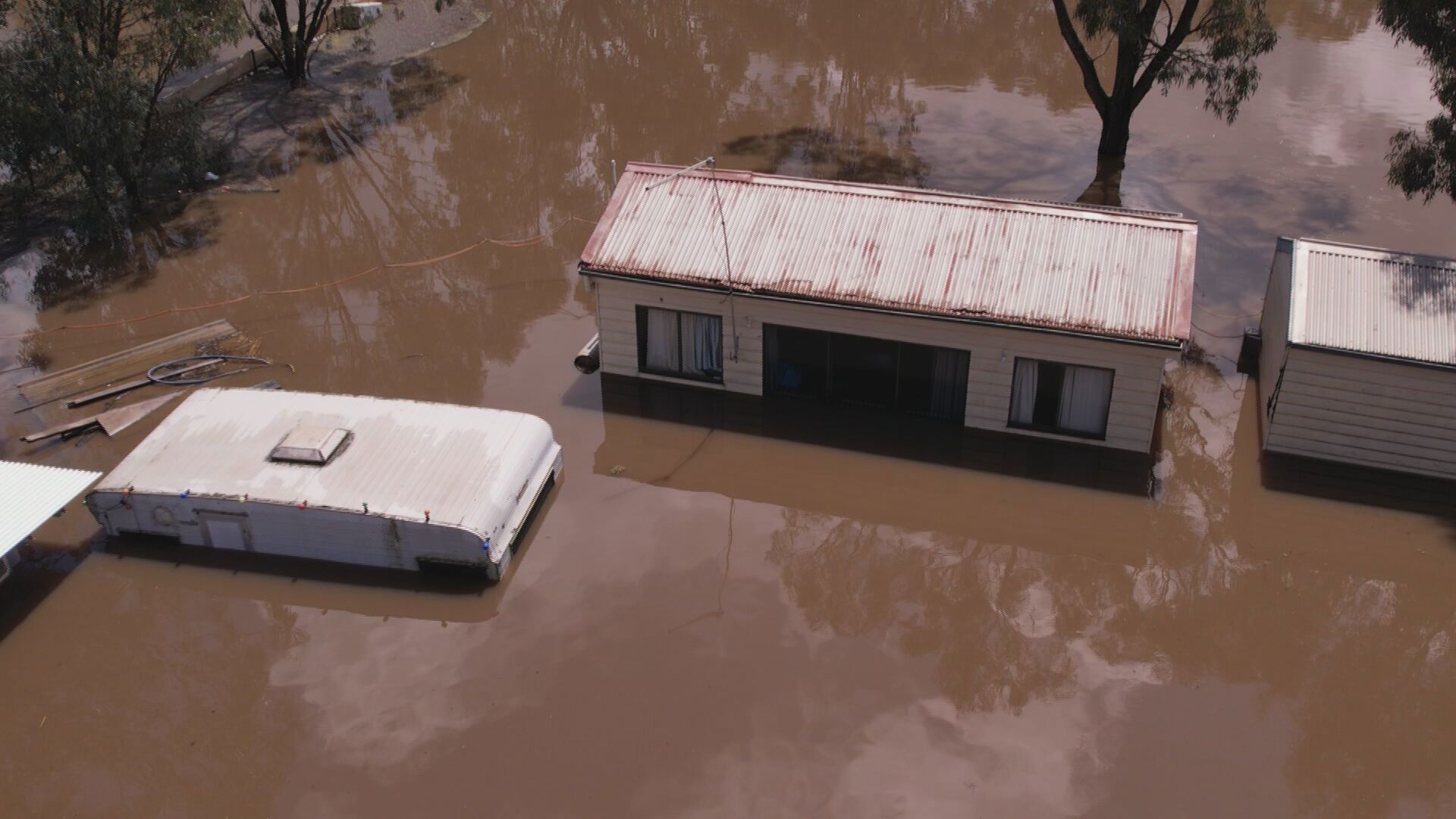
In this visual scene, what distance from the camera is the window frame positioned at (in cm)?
2125

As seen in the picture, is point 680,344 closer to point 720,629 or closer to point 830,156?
point 720,629

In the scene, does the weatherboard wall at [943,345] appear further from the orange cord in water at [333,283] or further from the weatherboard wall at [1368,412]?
the orange cord in water at [333,283]

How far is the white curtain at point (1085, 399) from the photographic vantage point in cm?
2141

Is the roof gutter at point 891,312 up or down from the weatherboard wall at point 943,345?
up

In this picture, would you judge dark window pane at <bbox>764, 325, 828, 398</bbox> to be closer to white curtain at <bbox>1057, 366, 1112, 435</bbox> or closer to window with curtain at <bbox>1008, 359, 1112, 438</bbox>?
window with curtain at <bbox>1008, 359, 1112, 438</bbox>

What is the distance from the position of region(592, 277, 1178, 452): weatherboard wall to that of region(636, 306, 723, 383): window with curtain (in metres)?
0.17

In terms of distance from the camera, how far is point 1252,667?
17312 millimetres

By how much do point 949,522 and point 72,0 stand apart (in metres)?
24.7

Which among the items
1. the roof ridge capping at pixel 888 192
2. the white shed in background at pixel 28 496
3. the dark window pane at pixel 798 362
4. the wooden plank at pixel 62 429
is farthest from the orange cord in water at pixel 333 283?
the dark window pane at pixel 798 362

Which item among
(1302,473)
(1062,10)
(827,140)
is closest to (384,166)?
(827,140)

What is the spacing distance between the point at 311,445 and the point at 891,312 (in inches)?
433

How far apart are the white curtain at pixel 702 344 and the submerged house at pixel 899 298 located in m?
0.04

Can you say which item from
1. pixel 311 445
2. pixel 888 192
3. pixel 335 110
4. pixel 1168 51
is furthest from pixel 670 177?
pixel 335 110

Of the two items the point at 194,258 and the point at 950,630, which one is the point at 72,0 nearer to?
the point at 194,258
